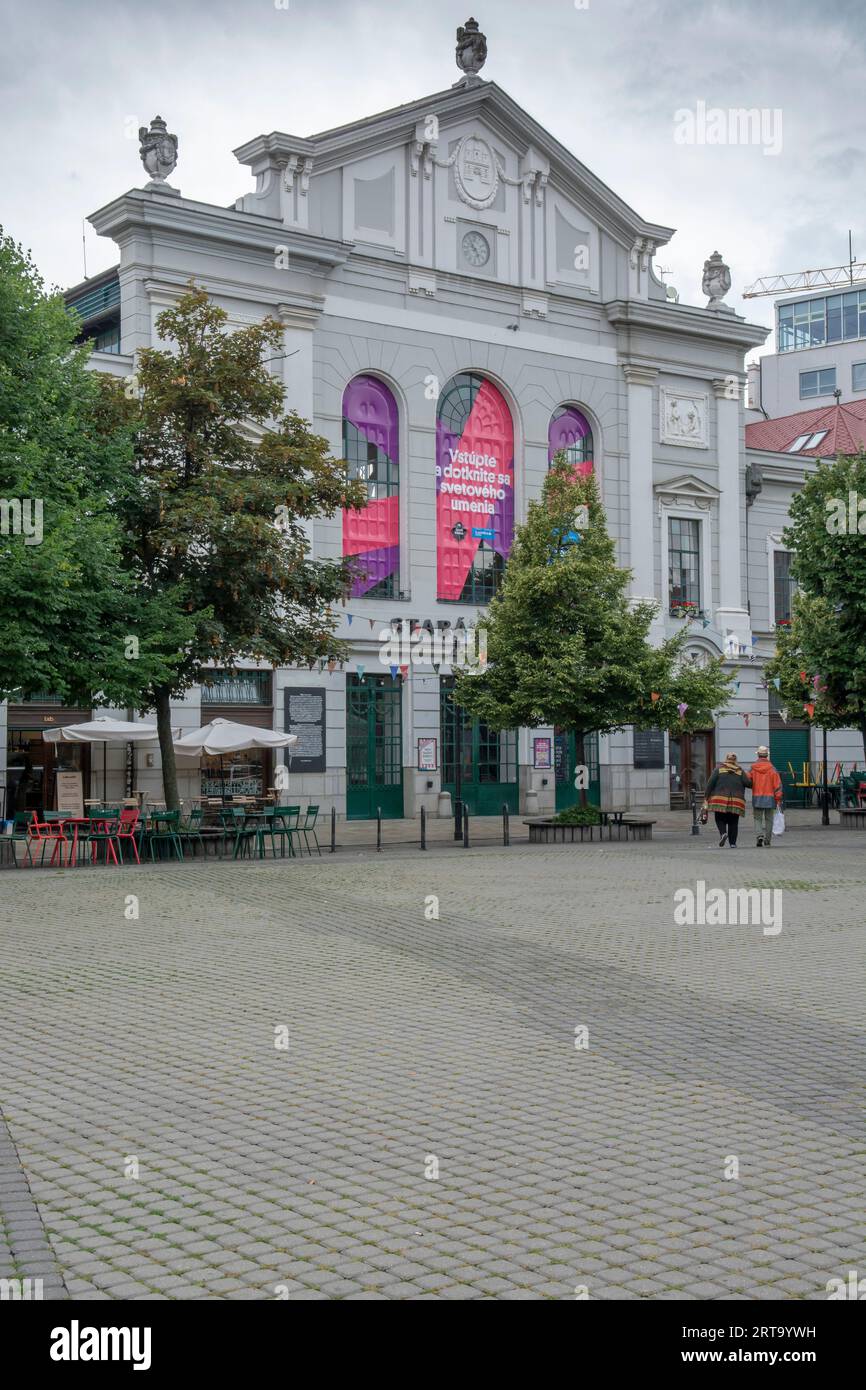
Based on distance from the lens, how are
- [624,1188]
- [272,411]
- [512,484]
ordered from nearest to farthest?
[624,1188]
[272,411]
[512,484]

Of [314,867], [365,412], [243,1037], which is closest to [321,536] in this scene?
[365,412]

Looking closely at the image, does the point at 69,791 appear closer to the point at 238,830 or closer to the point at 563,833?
the point at 238,830

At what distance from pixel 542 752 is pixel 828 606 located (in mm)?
9199

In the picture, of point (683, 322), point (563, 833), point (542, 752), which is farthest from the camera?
point (683, 322)

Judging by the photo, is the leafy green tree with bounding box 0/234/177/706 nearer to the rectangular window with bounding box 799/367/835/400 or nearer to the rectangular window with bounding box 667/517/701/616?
the rectangular window with bounding box 667/517/701/616

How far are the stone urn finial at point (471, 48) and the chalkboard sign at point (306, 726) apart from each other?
18.1 metres

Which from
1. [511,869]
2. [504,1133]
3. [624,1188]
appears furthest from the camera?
[511,869]

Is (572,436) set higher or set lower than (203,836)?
higher

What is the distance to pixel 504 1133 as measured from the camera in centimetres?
680

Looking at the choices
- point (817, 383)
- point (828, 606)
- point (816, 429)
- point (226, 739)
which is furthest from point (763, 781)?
point (817, 383)

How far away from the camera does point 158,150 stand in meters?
34.6

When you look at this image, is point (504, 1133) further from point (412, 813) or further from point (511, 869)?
point (412, 813)

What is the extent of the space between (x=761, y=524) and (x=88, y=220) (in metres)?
22.8

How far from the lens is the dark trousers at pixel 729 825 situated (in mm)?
26422
